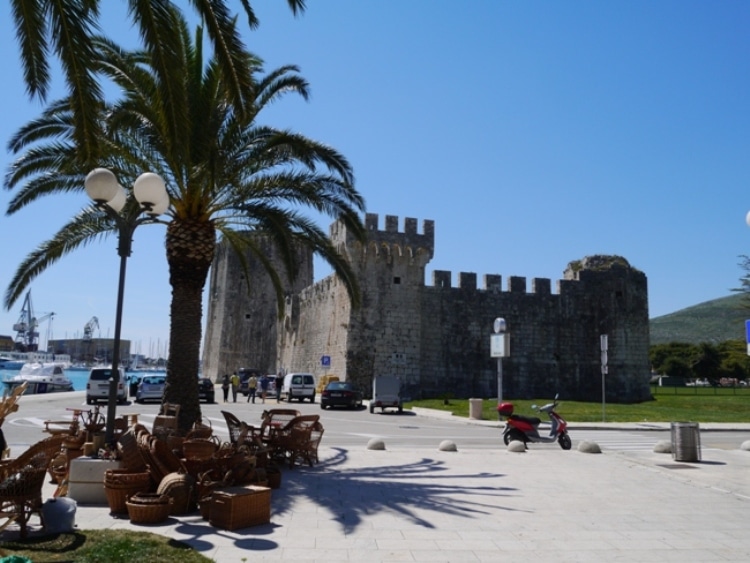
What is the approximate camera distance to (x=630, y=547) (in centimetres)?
570

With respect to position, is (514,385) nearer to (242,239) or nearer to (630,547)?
(242,239)

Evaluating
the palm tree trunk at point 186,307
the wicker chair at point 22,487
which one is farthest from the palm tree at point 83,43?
the palm tree trunk at point 186,307

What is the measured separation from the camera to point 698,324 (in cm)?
16650

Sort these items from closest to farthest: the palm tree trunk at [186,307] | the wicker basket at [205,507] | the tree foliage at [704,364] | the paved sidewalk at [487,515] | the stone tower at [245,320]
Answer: the paved sidewalk at [487,515], the wicker basket at [205,507], the palm tree trunk at [186,307], the stone tower at [245,320], the tree foliage at [704,364]

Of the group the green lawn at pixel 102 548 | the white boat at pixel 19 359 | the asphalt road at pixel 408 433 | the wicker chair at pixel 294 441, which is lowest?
the asphalt road at pixel 408 433

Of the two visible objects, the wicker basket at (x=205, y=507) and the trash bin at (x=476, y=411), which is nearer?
the wicker basket at (x=205, y=507)

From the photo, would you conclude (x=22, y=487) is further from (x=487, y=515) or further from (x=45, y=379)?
(x=45, y=379)

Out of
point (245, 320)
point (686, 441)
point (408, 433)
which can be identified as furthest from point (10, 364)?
point (686, 441)

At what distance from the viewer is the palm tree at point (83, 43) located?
5.70 meters

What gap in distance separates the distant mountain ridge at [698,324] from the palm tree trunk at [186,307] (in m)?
148

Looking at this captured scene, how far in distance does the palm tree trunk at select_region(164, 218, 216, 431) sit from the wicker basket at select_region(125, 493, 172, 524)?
442 cm

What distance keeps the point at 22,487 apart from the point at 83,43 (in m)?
3.80

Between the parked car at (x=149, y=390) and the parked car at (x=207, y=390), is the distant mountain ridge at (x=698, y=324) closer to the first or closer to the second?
the parked car at (x=207, y=390)

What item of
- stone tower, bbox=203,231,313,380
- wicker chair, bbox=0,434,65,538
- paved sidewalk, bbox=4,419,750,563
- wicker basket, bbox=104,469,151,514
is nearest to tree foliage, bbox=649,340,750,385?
stone tower, bbox=203,231,313,380
